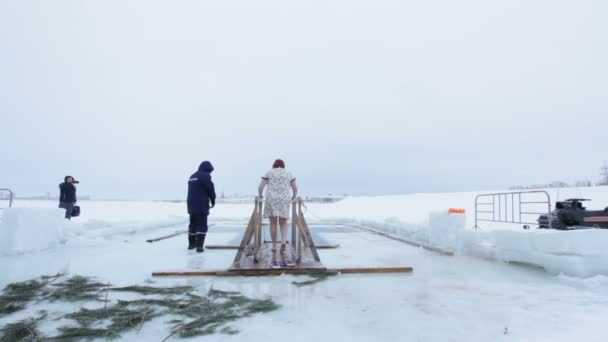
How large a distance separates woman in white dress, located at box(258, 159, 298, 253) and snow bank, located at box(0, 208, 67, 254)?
4738 mm

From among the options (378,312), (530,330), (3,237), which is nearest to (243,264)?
(378,312)

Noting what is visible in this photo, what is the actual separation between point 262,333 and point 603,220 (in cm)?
894

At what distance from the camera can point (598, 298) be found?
352 centimetres

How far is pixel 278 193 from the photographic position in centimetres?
527

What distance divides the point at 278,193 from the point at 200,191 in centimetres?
205

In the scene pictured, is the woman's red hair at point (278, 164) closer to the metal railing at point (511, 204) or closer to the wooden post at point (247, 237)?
the wooden post at point (247, 237)

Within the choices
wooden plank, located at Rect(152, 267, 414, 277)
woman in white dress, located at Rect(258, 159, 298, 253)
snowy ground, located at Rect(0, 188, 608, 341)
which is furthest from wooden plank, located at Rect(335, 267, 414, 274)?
woman in white dress, located at Rect(258, 159, 298, 253)

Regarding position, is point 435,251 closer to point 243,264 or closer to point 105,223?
point 243,264

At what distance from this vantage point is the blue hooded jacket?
21.2 feet

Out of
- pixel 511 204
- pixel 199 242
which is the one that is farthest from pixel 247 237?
pixel 511 204

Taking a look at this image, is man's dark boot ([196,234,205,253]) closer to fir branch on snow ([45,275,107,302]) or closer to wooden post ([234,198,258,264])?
wooden post ([234,198,258,264])

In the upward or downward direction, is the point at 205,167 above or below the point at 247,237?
above

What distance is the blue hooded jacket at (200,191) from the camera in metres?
6.46

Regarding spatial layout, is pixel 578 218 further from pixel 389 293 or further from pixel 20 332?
pixel 20 332
